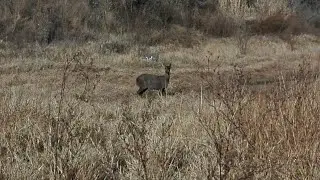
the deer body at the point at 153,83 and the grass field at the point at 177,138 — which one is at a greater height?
the grass field at the point at 177,138

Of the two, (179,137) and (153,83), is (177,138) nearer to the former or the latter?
(179,137)

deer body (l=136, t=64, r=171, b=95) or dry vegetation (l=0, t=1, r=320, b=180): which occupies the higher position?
dry vegetation (l=0, t=1, r=320, b=180)

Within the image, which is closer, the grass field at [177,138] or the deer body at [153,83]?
the grass field at [177,138]

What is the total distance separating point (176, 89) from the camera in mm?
11445

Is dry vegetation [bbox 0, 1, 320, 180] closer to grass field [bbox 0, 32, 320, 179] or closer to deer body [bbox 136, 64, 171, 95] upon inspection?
grass field [bbox 0, 32, 320, 179]

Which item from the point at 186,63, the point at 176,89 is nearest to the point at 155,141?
the point at 176,89

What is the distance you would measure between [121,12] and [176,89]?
13377mm

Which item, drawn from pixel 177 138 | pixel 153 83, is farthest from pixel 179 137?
pixel 153 83

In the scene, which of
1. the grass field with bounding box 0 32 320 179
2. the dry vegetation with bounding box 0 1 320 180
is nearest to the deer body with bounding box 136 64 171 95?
the dry vegetation with bounding box 0 1 320 180

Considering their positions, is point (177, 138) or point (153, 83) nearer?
point (177, 138)

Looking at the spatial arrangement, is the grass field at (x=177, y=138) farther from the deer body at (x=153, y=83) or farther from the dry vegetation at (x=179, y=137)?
the deer body at (x=153, y=83)

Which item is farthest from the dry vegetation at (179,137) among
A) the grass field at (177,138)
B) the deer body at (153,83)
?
the deer body at (153,83)

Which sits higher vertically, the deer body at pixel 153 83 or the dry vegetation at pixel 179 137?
the dry vegetation at pixel 179 137

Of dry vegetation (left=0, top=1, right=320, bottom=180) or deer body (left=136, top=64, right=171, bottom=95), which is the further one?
Answer: deer body (left=136, top=64, right=171, bottom=95)
